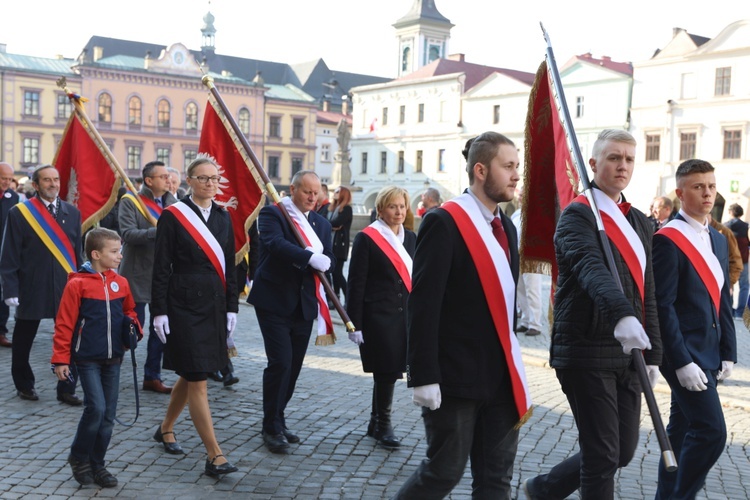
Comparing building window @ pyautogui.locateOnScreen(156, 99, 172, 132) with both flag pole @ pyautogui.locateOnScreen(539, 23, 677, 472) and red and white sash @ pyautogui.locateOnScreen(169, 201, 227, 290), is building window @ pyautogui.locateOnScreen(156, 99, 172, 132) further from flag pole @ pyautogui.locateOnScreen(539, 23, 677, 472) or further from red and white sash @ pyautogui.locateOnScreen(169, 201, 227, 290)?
flag pole @ pyautogui.locateOnScreen(539, 23, 677, 472)

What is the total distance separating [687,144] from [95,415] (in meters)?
48.7

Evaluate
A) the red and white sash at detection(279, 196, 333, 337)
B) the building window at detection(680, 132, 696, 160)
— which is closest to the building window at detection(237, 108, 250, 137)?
the building window at detection(680, 132, 696, 160)

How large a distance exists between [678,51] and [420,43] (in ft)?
158

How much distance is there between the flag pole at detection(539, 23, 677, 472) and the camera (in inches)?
150

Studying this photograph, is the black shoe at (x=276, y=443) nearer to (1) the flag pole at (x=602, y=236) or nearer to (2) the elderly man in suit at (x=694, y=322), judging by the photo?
(2) the elderly man in suit at (x=694, y=322)

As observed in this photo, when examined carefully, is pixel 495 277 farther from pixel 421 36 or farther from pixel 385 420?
pixel 421 36

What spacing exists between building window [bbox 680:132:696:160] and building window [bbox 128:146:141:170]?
40.6 metres

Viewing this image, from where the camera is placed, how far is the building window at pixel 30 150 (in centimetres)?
6762

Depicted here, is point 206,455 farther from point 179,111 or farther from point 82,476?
point 179,111

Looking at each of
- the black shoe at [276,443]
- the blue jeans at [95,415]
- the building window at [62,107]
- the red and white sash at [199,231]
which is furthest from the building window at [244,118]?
the blue jeans at [95,415]

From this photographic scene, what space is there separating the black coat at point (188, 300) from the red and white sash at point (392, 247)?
1164 millimetres

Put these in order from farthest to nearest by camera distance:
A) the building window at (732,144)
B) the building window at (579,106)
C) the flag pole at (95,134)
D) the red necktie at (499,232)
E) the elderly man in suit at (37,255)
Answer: the building window at (579,106) → the building window at (732,144) → the flag pole at (95,134) → the elderly man in suit at (37,255) → the red necktie at (499,232)

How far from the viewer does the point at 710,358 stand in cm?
491

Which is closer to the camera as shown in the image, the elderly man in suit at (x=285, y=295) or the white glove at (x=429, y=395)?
the white glove at (x=429, y=395)
